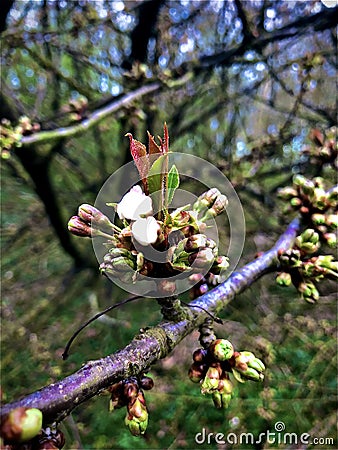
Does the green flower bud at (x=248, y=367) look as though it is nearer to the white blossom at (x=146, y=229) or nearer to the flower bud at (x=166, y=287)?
the flower bud at (x=166, y=287)

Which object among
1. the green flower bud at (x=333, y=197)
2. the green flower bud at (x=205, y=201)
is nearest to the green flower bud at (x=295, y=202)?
the green flower bud at (x=333, y=197)

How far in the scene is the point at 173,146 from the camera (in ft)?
12.8

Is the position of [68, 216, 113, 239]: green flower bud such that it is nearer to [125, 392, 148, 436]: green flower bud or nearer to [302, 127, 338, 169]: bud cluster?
[125, 392, 148, 436]: green flower bud

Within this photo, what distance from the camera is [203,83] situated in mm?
3607

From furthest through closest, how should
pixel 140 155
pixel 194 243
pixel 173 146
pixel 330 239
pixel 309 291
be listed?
pixel 173 146 < pixel 330 239 < pixel 309 291 < pixel 194 243 < pixel 140 155

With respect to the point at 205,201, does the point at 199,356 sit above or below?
below

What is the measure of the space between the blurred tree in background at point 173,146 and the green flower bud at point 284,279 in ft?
4.09

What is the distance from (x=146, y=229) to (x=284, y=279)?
1.93 ft

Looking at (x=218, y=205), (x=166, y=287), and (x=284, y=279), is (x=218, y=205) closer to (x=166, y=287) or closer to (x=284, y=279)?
(x=166, y=287)

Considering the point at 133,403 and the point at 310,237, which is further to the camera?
the point at 310,237

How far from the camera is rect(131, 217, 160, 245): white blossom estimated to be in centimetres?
69

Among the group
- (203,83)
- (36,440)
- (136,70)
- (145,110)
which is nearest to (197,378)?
(36,440)

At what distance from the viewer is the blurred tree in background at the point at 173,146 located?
2.41 meters

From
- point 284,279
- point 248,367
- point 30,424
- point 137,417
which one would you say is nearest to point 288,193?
point 284,279
